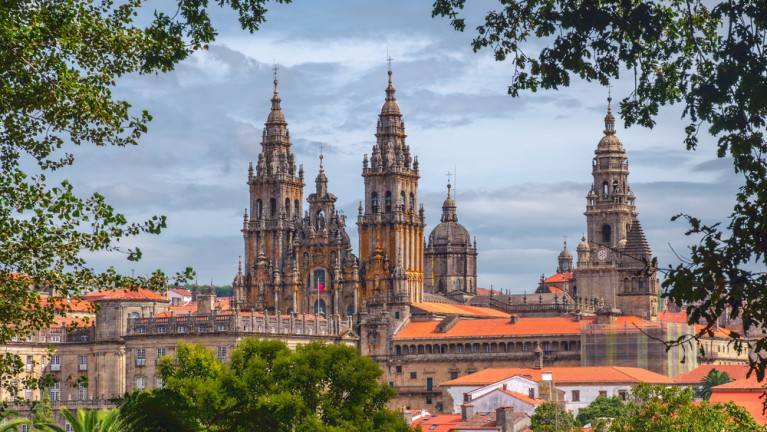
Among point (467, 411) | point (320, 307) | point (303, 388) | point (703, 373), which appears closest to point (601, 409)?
point (467, 411)

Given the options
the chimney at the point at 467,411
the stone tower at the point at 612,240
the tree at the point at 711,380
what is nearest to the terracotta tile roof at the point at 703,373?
the tree at the point at 711,380

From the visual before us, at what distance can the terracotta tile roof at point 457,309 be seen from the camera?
154 metres

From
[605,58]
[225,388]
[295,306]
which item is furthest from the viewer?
[295,306]

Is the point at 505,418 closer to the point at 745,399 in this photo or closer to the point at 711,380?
the point at 745,399

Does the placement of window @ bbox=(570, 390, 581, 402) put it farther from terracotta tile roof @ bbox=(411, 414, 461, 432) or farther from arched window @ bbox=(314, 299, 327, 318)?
arched window @ bbox=(314, 299, 327, 318)

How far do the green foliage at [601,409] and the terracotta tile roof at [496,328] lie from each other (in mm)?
22719

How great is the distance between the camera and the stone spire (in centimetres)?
18350

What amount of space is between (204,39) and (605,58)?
23.2ft

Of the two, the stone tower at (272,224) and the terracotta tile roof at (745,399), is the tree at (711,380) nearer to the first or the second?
the terracotta tile roof at (745,399)

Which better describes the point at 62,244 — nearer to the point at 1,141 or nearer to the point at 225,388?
the point at 1,141

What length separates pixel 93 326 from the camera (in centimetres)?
13875

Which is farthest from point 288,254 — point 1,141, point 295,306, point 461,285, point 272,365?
point 1,141

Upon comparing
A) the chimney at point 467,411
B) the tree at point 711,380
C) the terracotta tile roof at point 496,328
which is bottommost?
the chimney at point 467,411

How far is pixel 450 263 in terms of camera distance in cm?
17762
